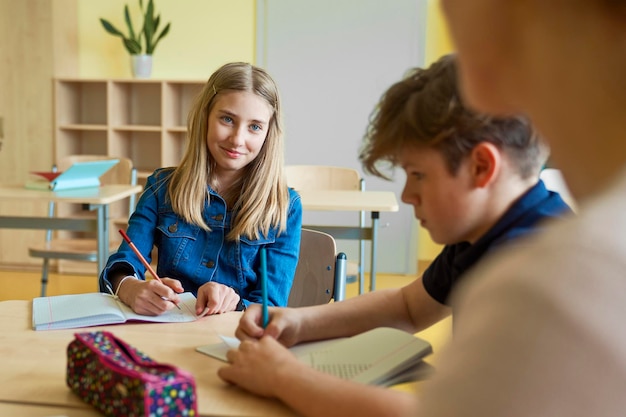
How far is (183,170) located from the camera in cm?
199

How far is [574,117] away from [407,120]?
0.66 meters

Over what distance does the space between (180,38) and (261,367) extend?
4.93 m

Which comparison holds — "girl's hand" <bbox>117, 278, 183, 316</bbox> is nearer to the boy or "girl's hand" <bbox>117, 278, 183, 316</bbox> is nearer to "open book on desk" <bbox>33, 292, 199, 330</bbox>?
"open book on desk" <bbox>33, 292, 199, 330</bbox>

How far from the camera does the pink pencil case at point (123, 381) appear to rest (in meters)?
0.85

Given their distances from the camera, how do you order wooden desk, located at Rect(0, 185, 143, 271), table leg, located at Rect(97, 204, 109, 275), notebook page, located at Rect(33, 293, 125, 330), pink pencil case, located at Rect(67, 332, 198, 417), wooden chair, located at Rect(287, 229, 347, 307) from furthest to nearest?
table leg, located at Rect(97, 204, 109, 275) → wooden desk, located at Rect(0, 185, 143, 271) → wooden chair, located at Rect(287, 229, 347, 307) → notebook page, located at Rect(33, 293, 125, 330) → pink pencil case, located at Rect(67, 332, 198, 417)

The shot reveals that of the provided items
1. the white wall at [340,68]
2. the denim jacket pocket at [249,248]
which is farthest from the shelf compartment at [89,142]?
the denim jacket pocket at [249,248]

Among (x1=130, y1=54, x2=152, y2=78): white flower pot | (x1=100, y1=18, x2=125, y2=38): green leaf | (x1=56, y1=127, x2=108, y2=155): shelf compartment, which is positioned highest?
(x1=100, y1=18, x2=125, y2=38): green leaf

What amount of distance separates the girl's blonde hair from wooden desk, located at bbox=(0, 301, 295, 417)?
45 cm

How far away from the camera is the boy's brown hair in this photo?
3.32ft

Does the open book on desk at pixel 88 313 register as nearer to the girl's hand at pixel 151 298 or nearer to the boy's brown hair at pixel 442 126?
the girl's hand at pixel 151 298

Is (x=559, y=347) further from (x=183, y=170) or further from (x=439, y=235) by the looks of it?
(x=183, y=170)

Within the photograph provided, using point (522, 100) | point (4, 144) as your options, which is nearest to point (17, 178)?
point (4, 144)

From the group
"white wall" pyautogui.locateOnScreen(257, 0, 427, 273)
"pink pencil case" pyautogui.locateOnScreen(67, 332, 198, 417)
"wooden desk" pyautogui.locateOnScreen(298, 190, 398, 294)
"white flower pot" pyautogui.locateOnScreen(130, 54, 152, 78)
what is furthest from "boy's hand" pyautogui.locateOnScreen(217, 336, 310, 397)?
"white flower pot" pyautogui.locateOnScreen(130, 54, 152, 78)

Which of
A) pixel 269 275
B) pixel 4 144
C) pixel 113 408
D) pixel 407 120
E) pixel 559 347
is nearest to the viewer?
pixel 559 347
